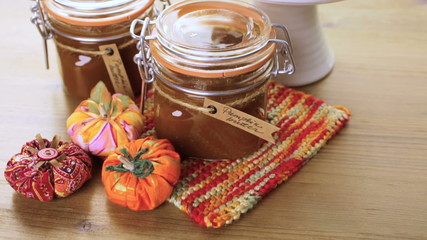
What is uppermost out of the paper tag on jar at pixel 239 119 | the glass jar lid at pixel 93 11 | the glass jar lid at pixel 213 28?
the glass jar lid at pixel 213 28

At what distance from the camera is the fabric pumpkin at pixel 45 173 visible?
24.1 inches

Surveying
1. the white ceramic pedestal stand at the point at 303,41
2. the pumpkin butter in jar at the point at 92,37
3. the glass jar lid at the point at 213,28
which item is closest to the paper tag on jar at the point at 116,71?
the pumpkin butter in jar at the point at 92,37

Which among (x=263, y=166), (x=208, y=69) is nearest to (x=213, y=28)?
(x=208, y=69)

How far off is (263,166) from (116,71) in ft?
0.83

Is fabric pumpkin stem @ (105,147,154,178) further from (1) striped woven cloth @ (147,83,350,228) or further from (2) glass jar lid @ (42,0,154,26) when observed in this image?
(2) glass jar lid @ (42,0,154,26)

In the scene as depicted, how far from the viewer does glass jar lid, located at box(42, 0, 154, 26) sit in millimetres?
699

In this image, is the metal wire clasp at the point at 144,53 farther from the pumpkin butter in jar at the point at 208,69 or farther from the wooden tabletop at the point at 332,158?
the wooden tabletop at the point at 332,158

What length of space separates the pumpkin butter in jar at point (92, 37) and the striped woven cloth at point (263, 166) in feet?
0.30

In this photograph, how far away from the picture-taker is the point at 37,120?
0.77 metres

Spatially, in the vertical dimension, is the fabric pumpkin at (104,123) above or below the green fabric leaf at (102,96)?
below

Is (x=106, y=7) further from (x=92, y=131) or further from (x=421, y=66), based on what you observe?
(x=421, y=66)

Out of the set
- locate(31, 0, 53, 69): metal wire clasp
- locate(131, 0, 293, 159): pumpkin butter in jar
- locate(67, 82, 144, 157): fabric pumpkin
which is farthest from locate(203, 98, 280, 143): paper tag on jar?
locate(31, 0, 53, 69): metal wire clasp

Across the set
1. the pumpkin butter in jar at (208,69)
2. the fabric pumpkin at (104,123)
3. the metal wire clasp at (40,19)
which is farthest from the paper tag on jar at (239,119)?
the metal wire clasp at (40,19)

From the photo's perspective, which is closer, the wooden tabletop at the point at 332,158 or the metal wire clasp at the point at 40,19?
the wooden tabletop at the point at 332,158
